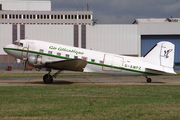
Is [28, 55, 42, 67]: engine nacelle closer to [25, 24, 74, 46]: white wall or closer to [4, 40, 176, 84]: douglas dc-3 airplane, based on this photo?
[4, 40, 176, 84]: douglas dc-3 airplane

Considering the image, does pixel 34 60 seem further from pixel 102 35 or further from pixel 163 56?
pixel 102 35

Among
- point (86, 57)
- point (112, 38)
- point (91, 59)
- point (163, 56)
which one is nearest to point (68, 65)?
point (86, 57)

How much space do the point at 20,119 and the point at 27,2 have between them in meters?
124

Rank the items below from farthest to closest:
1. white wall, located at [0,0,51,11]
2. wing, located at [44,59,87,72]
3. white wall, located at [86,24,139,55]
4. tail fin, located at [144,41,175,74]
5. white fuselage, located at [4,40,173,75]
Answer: white wall, located at [0,0,51,11] → white wall, located at [86,24,139,55] → tail fin, located at [144,41,175,74] → white fuselage, located at [4,40,173,75] → wing, located at [44,59,87,72]

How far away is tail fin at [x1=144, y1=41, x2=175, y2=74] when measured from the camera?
76.8ft

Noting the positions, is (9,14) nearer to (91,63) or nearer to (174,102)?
(91,63)

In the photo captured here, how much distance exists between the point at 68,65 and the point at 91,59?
2.45 meters


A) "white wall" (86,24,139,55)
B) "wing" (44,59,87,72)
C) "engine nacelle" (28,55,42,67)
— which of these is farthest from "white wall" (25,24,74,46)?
"engine nacelle" (28,55,42,67)

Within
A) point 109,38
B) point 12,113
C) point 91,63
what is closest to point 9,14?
point 109,38

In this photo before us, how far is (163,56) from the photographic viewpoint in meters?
23.7

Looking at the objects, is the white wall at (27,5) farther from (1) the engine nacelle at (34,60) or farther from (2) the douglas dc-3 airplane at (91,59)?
(1) the engine nacelle at (34,60)

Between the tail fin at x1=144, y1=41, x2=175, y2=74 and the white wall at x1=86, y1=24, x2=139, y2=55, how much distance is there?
40.8 metres

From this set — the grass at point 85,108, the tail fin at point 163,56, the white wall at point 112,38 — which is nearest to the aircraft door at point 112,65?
the tail fin at point 163,56

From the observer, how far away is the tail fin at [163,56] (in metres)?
23.4
